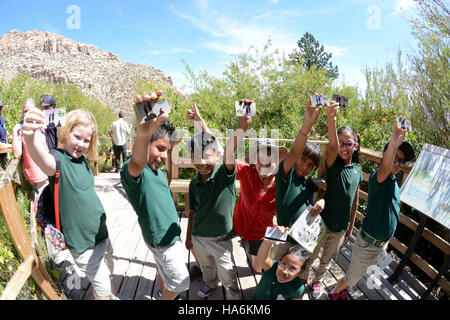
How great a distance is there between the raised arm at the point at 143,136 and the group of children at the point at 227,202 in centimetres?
2

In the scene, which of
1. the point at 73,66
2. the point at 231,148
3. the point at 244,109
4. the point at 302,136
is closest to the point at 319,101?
the point at 302,136

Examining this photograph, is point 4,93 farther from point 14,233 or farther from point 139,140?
point 139,140

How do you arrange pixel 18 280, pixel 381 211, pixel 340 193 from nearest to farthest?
pixel 18 280 < pixel 381 211 < pixel 340 193

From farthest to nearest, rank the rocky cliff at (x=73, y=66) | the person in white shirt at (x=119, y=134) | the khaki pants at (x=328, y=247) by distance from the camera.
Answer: the rocky cliff at (x=73, y=66) → the person in white shirt at (x=119, y=134) → the khaki pants at (x=328, y=247)

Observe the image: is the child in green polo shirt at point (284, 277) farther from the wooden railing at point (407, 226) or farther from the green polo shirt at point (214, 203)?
the wooden railing at point (407, 226)

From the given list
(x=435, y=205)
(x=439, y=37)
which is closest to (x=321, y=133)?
(x=439, y=37)

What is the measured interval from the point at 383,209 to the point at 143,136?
1.82 metres

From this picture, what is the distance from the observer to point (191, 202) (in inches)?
84.7

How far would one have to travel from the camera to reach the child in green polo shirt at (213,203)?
193 cm

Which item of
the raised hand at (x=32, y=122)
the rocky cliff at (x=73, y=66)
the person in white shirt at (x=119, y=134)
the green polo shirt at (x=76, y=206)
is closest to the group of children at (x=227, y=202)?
the green polo shirt at (x=76, y=206)

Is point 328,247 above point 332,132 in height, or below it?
below

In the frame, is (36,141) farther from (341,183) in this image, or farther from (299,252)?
(341,183)

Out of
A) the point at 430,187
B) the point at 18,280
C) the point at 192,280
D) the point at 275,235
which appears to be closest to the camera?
the point at 18,280

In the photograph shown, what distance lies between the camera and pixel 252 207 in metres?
2.22
